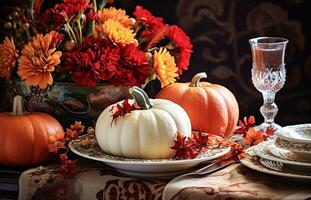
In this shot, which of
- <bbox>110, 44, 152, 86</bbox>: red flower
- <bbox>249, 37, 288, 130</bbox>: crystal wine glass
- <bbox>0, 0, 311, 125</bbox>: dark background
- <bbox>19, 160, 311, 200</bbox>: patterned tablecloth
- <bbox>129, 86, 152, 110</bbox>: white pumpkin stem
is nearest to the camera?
A: <bbox>19, 160, 311, 200</bbox>: patterned tablecloth

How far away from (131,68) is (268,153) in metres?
0.33

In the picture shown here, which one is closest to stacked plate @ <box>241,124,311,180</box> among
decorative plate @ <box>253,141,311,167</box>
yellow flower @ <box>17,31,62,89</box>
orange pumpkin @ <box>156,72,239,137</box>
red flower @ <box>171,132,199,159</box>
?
decorative plate @ <box>253,141,311,167</box>

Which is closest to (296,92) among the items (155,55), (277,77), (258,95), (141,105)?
(258,95)

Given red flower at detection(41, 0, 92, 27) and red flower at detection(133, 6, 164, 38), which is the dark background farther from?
red flower at detection(41, 0, 92, 27)

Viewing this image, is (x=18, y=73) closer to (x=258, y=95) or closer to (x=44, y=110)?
(x=44, y=110)

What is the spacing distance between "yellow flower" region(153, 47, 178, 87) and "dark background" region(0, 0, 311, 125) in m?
0.42

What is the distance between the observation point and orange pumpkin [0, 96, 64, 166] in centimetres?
130

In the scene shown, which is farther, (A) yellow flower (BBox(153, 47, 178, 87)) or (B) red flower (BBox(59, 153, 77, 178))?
(A) yellow flower (BBox(153, 47, 178, 87))

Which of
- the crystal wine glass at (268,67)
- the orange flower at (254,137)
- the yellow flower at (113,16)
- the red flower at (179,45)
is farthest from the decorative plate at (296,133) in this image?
the yellow flower at (113,16)

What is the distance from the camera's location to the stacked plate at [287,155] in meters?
1.15

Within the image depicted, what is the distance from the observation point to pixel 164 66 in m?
1.41

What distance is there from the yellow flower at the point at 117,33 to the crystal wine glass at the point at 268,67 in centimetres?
28

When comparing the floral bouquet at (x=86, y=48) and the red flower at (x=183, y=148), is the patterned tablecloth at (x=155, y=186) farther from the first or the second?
the floral bouquet at (x=86, y=48)

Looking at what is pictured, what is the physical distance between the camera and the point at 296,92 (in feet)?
5.81
